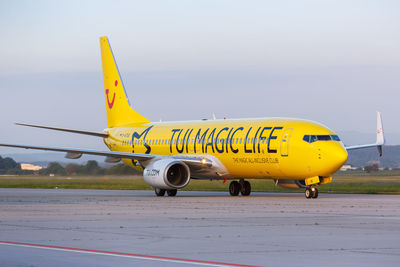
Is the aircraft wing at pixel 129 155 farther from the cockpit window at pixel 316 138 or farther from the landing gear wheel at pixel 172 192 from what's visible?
the cockpit window at pixel 316 138

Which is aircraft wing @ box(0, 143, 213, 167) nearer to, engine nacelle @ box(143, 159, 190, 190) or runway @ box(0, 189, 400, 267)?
engine nacelle @ box(143, 159, 190, 190)

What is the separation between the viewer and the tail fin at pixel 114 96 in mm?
44594

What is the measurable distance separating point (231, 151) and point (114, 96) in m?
13.2

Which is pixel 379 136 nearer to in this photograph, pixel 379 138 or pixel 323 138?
pixel 379 138

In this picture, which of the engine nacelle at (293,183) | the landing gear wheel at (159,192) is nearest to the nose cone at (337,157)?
the engine nacelle at (293,183)

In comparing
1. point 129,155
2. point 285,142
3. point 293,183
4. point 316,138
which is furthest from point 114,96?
point 316,138

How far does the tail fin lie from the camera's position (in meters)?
44.6

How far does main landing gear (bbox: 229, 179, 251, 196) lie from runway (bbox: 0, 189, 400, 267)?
44.8 feet

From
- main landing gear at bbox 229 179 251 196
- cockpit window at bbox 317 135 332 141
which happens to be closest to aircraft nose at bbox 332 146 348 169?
cockpit window at bbox 317 135 332 141

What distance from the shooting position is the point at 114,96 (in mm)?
45562

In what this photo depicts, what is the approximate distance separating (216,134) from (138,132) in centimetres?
765

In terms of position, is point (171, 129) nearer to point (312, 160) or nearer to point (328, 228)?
point (312, 160)

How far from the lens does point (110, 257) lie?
37.0ft

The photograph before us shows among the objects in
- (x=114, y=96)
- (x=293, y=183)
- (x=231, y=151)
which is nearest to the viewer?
(x=293, y=183)
